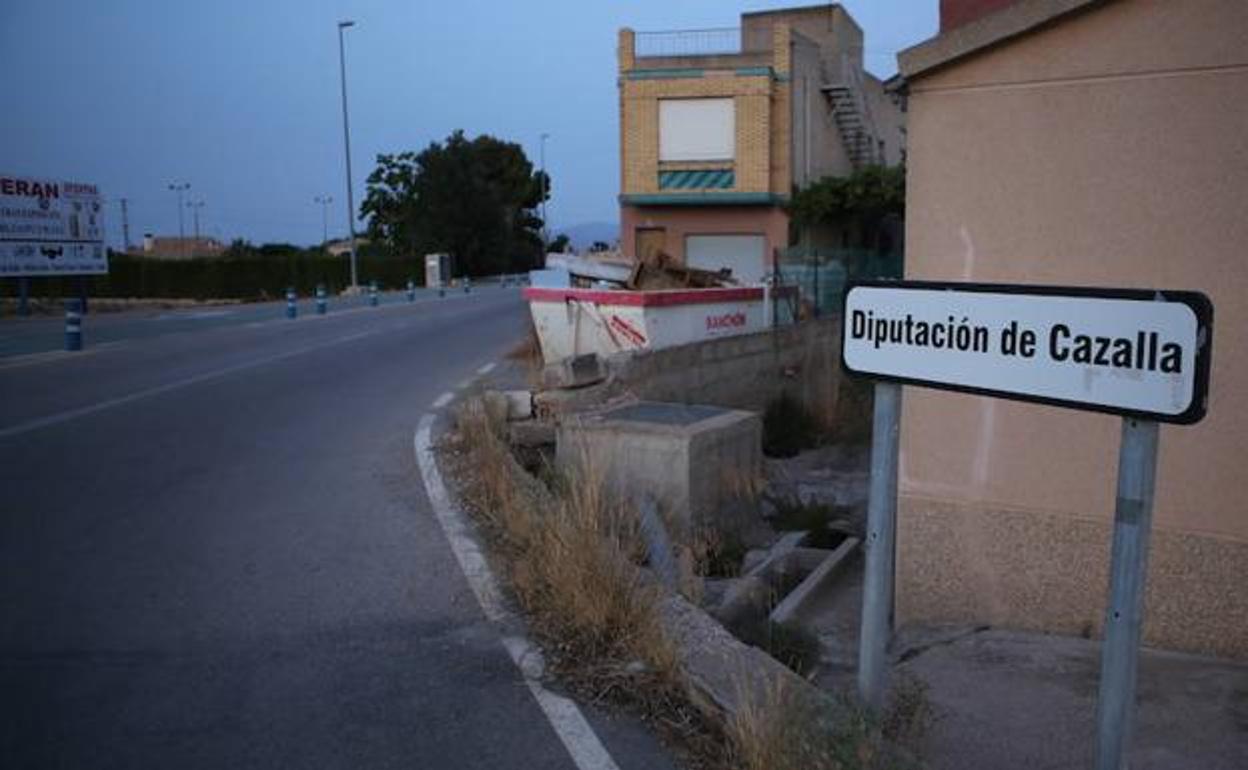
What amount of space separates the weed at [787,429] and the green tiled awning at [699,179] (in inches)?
834

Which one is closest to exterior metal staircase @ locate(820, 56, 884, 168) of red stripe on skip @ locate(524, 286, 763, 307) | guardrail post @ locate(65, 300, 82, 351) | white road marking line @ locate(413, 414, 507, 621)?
red stripe on skip @ locate(524, 286, 763, 307)

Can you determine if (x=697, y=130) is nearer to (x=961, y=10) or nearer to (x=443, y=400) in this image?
(x=443, y=400)

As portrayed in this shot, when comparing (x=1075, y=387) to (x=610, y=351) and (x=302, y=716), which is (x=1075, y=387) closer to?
(x=302, y=716)

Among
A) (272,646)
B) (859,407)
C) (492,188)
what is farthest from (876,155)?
(272,646)

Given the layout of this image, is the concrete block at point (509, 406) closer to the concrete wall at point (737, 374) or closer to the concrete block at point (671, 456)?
the concrete wall at point (737, 374)

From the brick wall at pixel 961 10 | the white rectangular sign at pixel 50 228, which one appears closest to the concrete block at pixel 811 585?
the brick wall at pixel 961 10

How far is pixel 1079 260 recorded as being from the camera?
5.42 m

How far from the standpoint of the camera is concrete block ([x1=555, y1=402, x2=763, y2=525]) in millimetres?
8305

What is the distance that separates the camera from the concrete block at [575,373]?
1068 centimetres

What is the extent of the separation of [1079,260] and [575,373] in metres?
5.94

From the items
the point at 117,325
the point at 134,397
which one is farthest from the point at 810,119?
the point at 134,397

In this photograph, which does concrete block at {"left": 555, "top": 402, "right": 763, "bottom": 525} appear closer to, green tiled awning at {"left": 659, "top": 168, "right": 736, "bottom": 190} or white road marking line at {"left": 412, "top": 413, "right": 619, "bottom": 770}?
white road marking line at {"left": 412, "top": 413, "right": 619, "bottom": 770}

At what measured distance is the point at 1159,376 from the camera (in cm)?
279

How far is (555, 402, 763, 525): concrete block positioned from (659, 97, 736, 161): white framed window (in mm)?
27573
